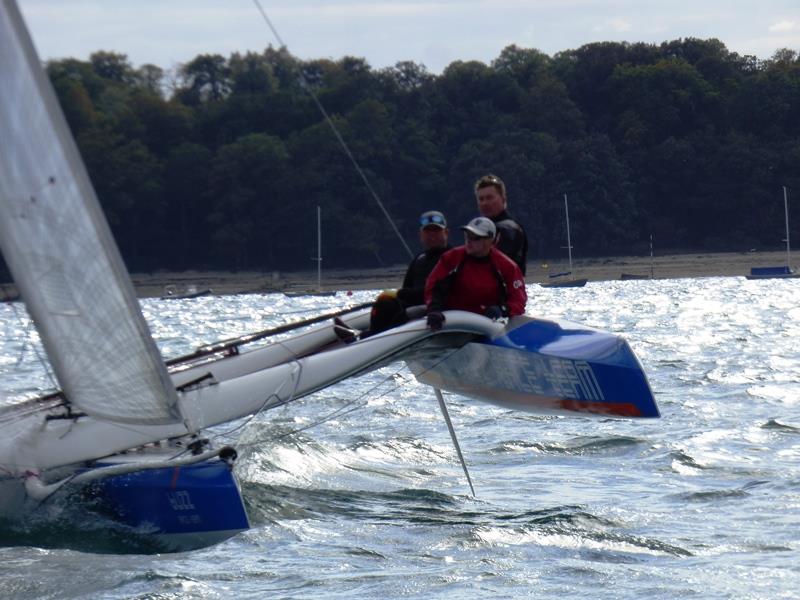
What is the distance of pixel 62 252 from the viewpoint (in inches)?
204

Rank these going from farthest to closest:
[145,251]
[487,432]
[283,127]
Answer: [283,127] → [145,251] → [487,432]

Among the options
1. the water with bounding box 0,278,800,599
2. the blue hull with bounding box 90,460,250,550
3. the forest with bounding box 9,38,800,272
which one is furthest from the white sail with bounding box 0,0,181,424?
the forest with bounding box 9,38,800,272

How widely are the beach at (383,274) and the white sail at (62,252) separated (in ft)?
147

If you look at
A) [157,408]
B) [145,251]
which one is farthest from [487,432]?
[145,251]

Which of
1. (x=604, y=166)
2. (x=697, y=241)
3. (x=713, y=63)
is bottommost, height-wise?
(x=697, y=241)

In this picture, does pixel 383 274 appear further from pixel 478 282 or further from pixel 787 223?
pixel 478 282

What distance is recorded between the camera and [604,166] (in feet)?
185

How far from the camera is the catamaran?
5145 millimetres

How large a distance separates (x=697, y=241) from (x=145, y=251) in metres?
22.0

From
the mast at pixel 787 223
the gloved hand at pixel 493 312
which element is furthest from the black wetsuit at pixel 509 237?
the mast at pixel 787 223

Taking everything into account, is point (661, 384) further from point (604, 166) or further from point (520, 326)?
point (604, 166)

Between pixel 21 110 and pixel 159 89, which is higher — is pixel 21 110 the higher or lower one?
the lower one

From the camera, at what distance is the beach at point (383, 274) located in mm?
51375

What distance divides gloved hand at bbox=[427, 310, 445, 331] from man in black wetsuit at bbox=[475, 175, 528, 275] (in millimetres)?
667
